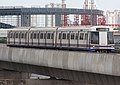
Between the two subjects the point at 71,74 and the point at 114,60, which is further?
the point at 71,74

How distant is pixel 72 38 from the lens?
121ft

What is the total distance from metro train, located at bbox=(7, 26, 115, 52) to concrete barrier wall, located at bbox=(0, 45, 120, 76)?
6.07 m

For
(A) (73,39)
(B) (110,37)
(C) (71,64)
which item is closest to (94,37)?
(B) (110,37)

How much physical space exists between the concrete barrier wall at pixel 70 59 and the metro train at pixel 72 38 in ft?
19.9

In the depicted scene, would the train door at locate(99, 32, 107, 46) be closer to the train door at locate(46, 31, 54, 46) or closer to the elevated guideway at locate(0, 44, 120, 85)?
the train door at locate(46, 31, 54, 46)

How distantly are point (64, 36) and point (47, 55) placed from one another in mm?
11285

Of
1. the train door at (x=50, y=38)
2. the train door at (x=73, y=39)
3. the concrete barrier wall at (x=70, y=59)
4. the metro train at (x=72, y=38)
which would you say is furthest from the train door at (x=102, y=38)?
the concrete barrier wall at (x=70, y=59)

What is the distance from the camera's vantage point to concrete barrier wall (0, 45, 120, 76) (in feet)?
67.8

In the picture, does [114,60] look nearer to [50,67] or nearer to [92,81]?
[92,81]

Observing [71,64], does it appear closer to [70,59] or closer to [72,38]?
[70,59]

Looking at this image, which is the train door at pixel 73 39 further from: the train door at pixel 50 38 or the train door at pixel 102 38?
the train door at pixel 50 38

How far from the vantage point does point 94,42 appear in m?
34.7

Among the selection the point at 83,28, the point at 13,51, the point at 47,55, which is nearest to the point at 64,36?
the point at 83,28

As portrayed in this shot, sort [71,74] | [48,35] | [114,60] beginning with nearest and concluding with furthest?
[114,60] < [71,74] < [48,35]
